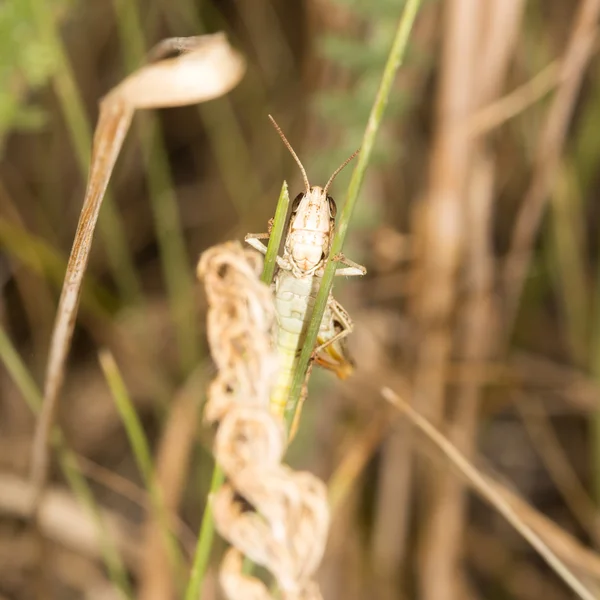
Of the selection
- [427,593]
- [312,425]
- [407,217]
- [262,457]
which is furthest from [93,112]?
[262,457]

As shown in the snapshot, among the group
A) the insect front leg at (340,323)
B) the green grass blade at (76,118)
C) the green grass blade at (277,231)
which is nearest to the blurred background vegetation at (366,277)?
the green grass blade at (76,118)

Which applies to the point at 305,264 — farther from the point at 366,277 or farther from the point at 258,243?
the point at 366,277

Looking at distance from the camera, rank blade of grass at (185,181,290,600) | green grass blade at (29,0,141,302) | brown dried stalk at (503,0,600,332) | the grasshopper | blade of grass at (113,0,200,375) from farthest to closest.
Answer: blade of grass at (113,0,200,375)
brown dried stalk at (503,0,600,332)
green grass blade at (29,0,141,302)
the grasshopper
blade of grass at (185,181,290,600)

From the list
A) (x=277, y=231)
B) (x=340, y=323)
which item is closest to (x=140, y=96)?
(x=277, y=231)

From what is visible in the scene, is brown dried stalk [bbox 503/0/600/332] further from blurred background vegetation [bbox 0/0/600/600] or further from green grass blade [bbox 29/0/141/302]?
green grass blade [bbox 29/0/141/302]

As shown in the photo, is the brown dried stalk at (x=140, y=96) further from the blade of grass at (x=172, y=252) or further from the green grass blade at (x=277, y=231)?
the blade of grass at (x=172, y=252)

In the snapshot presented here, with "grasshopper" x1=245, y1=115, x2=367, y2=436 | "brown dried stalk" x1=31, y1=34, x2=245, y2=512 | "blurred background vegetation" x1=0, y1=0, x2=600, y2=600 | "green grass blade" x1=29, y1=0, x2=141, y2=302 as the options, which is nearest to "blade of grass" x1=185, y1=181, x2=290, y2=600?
"brown dried stalk" x1=31, y1=34, x2=245, y2=512

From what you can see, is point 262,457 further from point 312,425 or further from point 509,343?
point 509,343

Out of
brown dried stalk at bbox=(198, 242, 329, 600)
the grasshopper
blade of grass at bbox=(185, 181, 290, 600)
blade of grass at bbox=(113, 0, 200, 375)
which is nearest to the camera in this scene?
brown dried stalk at bbox=(198, 242, 329, 600)
